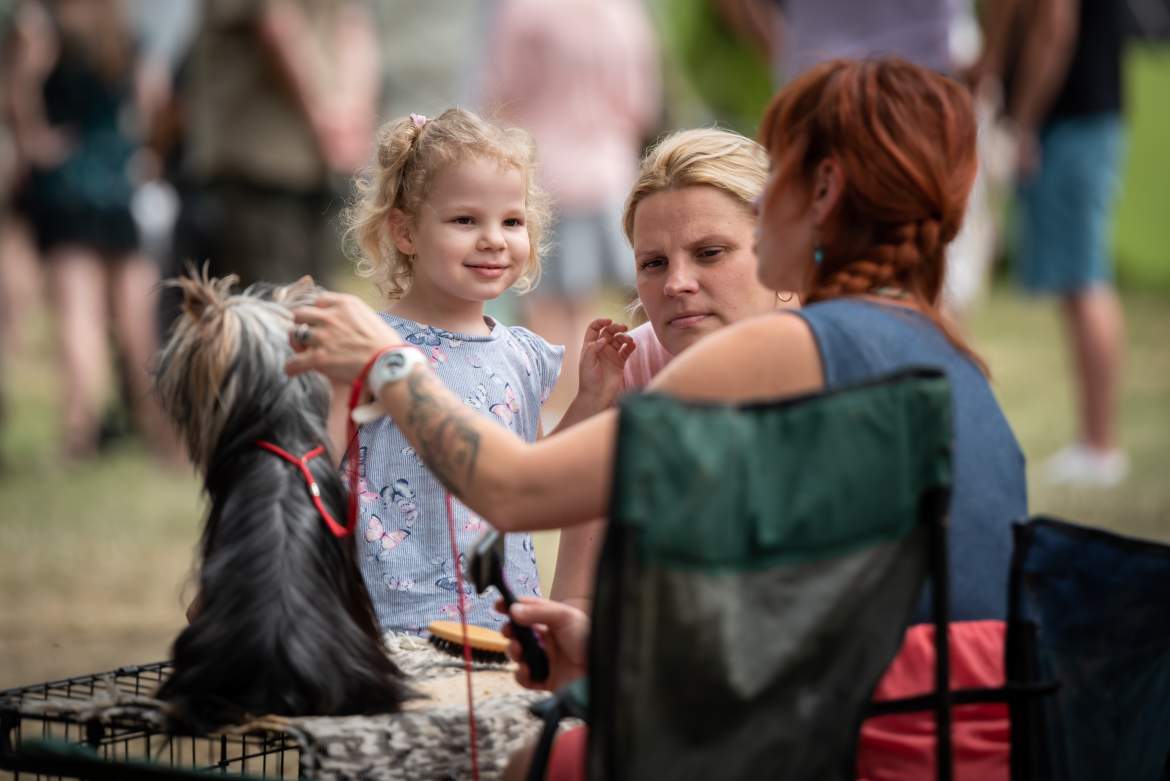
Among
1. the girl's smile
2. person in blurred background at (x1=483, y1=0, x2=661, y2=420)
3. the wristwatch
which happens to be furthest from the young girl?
person in blurred background at (x1=483, y1=0, x2=661, y2=420)

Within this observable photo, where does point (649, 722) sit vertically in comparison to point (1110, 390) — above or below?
below

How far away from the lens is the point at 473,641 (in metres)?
2.57

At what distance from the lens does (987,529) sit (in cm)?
208

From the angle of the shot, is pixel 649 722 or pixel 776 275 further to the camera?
pixel 776 275

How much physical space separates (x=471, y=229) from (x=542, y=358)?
0.33m

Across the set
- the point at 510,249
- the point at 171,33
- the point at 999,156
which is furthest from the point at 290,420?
the point at 999,156

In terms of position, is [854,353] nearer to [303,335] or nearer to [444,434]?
[444,434]

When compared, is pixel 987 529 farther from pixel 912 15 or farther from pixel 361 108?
pixel 361 108

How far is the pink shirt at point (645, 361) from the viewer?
3012 mm

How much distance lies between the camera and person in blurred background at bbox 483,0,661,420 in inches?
288

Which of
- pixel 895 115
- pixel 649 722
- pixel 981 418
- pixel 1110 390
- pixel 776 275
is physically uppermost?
pixel 1110 390

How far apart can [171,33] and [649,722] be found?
10133 mm

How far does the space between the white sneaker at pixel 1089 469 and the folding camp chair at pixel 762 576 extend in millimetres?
4856

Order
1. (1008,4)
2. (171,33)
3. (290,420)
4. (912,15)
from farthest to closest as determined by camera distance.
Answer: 1. (171,33)
2. (1008,4)
3. (912,15)
4. (290,420)
